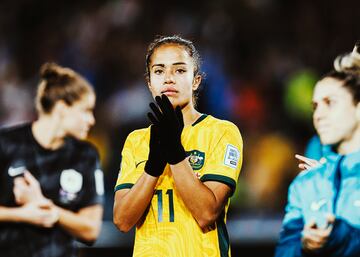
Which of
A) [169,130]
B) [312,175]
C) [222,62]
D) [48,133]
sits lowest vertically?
[312,175]

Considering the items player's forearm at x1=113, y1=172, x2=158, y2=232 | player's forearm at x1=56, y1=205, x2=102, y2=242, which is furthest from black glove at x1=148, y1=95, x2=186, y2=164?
player's forearm at x1=56, y1=205, x2=102, y2=242

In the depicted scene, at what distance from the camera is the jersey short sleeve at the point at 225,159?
105 inches

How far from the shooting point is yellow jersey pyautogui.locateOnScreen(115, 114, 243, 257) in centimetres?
261

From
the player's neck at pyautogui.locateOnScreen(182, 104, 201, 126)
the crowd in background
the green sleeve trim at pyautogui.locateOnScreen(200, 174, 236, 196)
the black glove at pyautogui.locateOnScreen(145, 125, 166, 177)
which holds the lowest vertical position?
the green sleeve trim at pyautogui.locateOnScreen(200, 174, 236, 196)

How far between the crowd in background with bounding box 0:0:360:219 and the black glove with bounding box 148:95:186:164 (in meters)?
2.59

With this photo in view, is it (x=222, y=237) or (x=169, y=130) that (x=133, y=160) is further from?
(x=222, y=237)

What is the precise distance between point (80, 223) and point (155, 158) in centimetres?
111

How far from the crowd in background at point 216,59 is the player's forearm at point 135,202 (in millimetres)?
2383

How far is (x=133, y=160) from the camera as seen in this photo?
2.81 meters

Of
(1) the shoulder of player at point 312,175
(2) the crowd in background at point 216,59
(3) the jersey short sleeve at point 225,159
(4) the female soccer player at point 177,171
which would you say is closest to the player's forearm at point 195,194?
(4) the female soccer player at point 177,171

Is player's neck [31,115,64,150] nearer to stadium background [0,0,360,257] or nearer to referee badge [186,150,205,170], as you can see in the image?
referee badge [186,150,205,170]

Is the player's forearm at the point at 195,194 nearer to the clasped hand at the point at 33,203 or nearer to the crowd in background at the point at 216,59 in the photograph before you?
the clasped hand at the point at 33,203

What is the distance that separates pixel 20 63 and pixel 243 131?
1989 mm

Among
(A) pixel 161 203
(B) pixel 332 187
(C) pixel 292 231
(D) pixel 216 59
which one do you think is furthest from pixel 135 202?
(D) pixel 216 59
